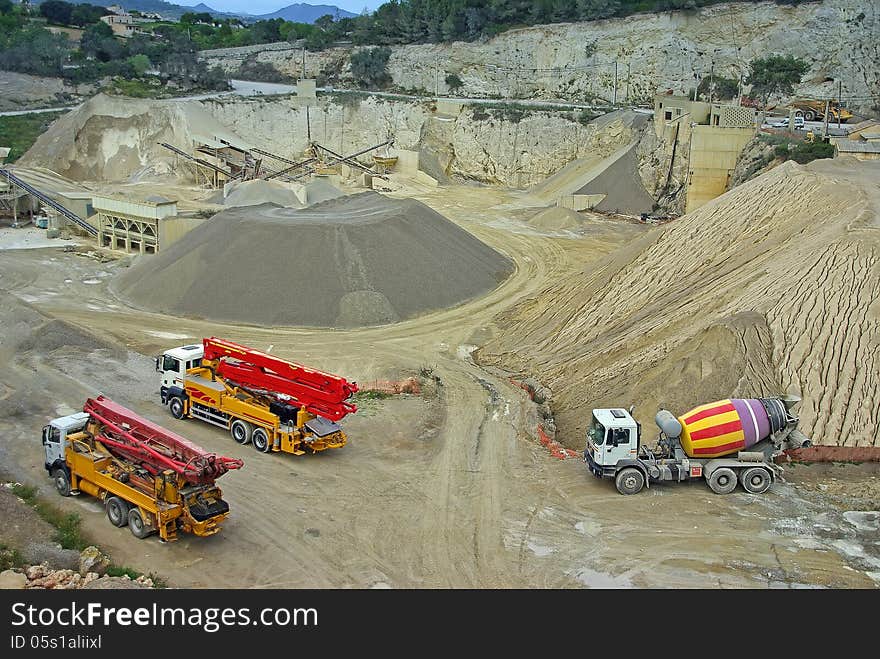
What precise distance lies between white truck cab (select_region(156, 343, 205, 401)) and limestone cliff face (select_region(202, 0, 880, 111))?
57.1m

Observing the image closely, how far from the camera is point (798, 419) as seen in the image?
1969 centimetres

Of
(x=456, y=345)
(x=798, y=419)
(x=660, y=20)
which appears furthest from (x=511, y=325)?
(x=660, y=20)

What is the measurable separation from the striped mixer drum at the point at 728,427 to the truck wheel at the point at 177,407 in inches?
464

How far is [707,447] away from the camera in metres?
18.8

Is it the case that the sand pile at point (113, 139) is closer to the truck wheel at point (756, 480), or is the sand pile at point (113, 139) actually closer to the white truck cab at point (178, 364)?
the white truck cab at point (178, 364)

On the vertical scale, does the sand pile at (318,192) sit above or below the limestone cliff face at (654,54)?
below

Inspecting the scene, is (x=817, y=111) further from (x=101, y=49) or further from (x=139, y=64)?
(x=101, y=49)

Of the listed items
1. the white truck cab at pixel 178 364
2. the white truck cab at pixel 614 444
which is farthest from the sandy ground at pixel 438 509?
the white truck cab at pixel 178 364

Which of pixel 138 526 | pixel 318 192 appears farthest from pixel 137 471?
pixel 318 192

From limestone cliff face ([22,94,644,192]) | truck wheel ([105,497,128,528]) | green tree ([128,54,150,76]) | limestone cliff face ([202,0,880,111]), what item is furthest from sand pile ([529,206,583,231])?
green tree ([128,54,150,76])

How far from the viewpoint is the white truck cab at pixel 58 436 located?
57.7 feet

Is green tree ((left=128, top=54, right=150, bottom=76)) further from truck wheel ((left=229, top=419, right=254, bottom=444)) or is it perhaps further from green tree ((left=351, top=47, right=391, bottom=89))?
truck wheel ((left=229, top=419, right=254, bottom=444))
